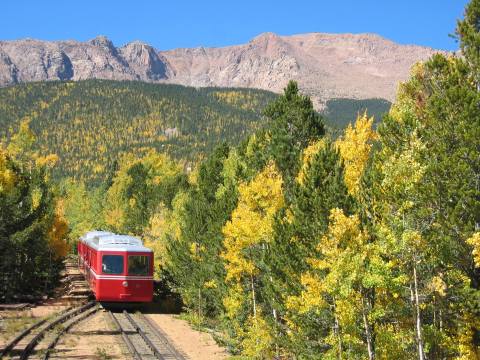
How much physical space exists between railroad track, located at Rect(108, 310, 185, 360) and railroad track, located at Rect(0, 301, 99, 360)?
82.9 inches

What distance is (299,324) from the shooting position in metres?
23.2

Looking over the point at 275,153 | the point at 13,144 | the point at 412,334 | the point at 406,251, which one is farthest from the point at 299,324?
the point at 13,144

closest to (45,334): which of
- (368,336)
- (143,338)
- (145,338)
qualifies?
(143,338)

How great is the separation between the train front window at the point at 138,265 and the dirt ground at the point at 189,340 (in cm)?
303

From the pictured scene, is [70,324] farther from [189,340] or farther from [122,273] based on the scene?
[189,340]

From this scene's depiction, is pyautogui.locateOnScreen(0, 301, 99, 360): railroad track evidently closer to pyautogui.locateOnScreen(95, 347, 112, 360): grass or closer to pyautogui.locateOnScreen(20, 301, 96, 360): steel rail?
pyautogui.locateOnScreen(20, 301, 96, 360): steel rail

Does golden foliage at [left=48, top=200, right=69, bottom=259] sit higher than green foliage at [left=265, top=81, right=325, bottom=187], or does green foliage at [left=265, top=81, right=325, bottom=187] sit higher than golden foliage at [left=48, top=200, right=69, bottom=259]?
green foliage at [left=265, top=81, right=325, bottom=187]

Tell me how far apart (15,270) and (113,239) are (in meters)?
11.0

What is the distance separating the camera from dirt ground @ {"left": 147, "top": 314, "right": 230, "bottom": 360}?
28.6 m

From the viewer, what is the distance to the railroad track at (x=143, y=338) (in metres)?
25.6

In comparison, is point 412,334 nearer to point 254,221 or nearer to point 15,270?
point 254,221

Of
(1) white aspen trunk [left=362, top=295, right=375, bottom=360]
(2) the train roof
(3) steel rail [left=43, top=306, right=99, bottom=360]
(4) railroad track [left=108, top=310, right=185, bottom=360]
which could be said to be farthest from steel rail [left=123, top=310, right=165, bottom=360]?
(1) white aspen trunk [left=362, top=295, right=375, bottom=360]

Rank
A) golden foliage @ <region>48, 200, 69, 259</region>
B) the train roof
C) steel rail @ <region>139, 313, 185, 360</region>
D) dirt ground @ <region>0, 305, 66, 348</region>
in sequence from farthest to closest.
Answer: golden foliage @ <region>48, 200, 69, 259</region> → the train roof → dirt ground @ <region>0, 305, 66, 348</region> → steel rail @ <region>139, 313, 185, 360</region>

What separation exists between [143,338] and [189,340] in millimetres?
3423
